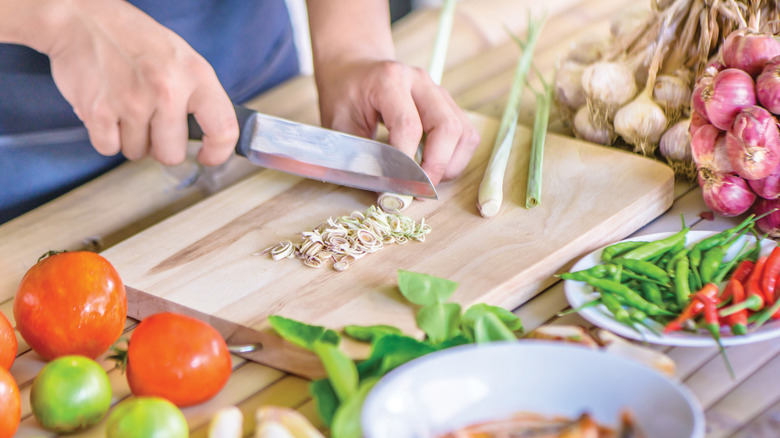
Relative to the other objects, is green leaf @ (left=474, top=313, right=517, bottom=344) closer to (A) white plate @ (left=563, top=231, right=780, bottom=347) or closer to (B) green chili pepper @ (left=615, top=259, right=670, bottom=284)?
(A) white plate @ (left=563, top=231, right=780, bottom=347)

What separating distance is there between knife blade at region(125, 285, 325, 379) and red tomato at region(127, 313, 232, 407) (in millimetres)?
95

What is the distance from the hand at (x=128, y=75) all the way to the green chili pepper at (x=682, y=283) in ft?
2.44

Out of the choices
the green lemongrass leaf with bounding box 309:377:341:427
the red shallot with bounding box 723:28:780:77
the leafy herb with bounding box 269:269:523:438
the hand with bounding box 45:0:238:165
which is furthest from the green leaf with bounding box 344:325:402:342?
the red shallot with bounding box 723:28:780:77

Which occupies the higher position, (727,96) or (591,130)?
(727,96)

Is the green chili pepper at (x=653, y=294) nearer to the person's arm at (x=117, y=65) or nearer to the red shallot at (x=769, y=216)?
the red shallot at (x=769, y=216)

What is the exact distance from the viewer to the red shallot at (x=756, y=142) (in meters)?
1.18

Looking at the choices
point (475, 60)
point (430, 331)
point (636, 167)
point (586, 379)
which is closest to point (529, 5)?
point (475, 60)

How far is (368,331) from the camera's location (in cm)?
105

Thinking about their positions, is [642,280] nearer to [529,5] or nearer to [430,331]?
[430,331]

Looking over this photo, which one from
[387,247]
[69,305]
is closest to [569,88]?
[387,247]

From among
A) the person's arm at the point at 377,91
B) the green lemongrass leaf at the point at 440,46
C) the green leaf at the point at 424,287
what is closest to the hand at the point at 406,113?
the person's arm at the point at 377,91

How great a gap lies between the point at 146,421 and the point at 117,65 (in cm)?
65

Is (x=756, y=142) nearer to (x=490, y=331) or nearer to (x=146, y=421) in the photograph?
(x=490, y=331)

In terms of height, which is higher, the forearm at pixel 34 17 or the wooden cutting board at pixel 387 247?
the forearm at pixel 34 17
